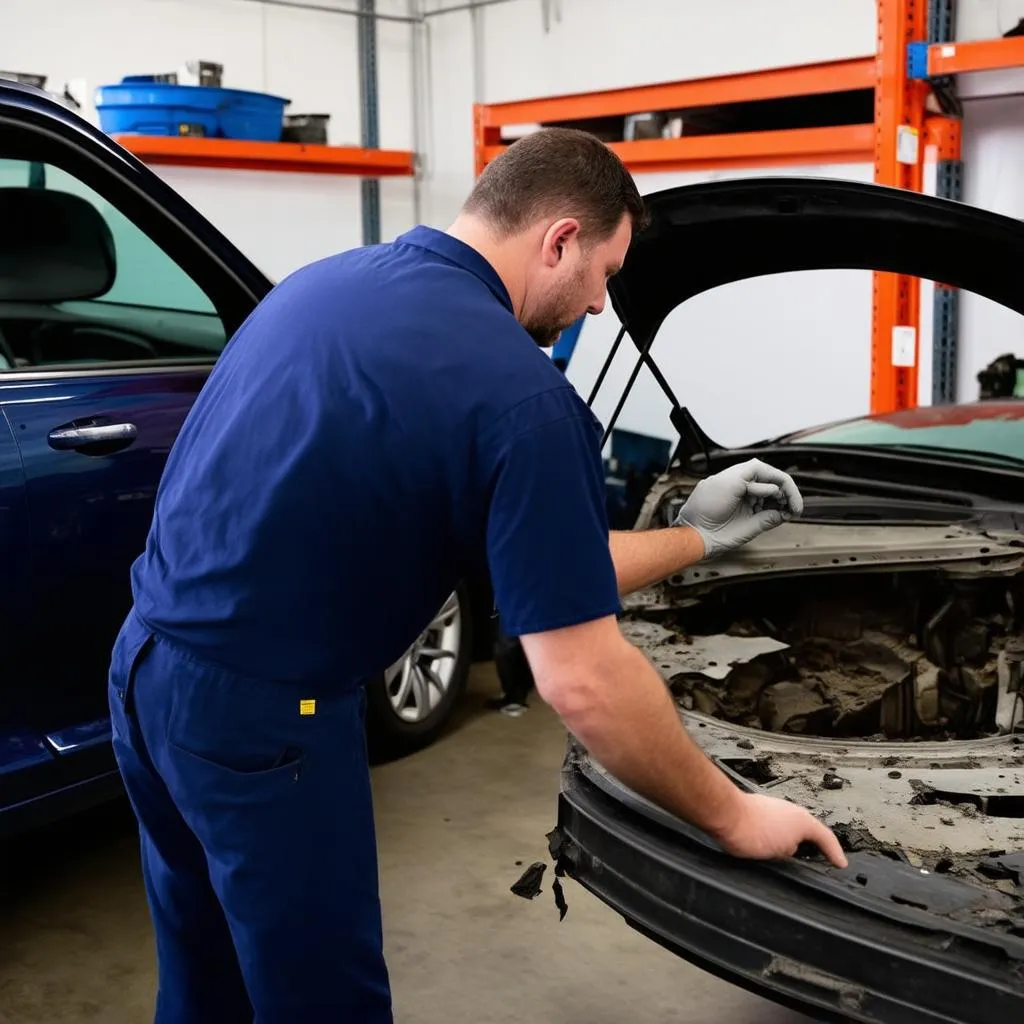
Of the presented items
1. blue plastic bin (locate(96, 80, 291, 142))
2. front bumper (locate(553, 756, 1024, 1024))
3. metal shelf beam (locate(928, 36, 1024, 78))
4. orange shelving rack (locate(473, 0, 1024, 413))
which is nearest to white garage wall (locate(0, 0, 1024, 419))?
orange shelving rack (locate(473, 0, 1024, 413))

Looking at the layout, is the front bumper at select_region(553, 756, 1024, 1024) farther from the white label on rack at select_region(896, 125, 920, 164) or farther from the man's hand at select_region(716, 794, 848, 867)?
the white label on rack at select_region(896, 125, 920, 164)

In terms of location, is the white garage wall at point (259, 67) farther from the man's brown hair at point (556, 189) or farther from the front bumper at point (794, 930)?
the front bumper at point (794, 930)

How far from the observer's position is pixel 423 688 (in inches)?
163

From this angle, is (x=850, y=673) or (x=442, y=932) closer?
(x=850, y=673)

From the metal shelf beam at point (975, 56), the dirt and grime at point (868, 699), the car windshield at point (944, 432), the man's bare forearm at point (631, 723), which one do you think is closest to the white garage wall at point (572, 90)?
the metal shelf beam at point (975, 56)

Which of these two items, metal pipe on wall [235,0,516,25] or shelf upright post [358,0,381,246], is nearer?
metal pipe on wall [235,0,516,25]

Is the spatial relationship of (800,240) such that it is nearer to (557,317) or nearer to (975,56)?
(557,317)

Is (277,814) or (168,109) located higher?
(168,109)

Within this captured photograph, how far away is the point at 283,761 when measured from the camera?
1741 mm

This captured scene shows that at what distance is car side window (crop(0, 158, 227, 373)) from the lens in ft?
10.2

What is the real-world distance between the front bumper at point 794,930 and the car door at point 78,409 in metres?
1.28

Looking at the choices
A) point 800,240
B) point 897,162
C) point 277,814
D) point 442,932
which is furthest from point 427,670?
point 277,814

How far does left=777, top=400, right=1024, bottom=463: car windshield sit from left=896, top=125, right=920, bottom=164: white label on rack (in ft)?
3.73

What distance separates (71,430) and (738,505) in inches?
56.5
